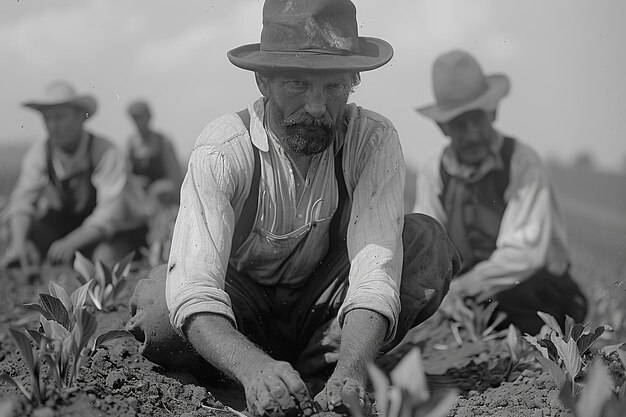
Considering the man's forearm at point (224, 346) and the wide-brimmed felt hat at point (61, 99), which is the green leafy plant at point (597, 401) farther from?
the wide-brimmed felt hat at point (61, 99)

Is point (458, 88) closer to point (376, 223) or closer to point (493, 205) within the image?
point (493, 205)

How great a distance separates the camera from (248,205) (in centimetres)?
305

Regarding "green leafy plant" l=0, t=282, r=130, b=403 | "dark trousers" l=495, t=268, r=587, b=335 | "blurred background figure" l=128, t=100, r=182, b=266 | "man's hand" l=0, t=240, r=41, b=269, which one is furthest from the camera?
"blurred background figure" l=128, t=100, r=182, b=266

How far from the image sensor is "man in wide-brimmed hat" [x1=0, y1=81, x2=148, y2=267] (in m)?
6.38

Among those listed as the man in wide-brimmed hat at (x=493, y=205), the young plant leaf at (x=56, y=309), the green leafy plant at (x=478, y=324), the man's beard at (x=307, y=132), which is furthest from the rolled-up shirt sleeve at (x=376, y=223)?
the man in wide-brimmed hat at (x=493, y=205)

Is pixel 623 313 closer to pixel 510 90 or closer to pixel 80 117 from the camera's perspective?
pixel 510 90

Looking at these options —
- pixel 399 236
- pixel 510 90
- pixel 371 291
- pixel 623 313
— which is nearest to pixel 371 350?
pixel 371 291

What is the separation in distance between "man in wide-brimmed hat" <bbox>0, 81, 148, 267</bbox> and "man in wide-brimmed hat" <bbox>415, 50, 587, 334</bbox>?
2.39 metres

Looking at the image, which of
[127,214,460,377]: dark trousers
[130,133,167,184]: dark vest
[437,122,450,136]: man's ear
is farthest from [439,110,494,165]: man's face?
[130,133,167,184]: dark vest

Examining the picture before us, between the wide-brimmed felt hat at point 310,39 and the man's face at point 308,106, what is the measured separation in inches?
2.2

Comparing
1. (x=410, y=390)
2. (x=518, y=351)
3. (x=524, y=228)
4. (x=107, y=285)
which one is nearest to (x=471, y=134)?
(x=524, y=228)

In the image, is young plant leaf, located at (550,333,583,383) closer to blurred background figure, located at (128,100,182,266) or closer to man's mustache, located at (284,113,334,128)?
man's mustache, located at (284,113,334,128)

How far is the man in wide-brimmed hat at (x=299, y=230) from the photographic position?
2766 millimetres

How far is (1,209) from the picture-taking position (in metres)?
6.74
